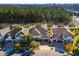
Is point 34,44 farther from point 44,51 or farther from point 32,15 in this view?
point 32,15

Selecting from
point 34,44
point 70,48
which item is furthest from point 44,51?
point 70,48

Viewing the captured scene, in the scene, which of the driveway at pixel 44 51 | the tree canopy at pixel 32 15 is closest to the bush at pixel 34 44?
the driveway at pixel 44 51

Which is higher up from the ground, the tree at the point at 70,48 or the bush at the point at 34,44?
the bush at the point at 34,44

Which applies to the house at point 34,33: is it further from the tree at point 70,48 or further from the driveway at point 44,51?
the tree at point 70,48

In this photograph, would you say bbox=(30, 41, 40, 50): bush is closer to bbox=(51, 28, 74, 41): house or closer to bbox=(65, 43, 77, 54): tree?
bbox=(51, 28, 74, 41): house

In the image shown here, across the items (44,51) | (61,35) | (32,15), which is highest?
(32,15)

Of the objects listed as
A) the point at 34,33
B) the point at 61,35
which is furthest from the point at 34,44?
the point at 61,35

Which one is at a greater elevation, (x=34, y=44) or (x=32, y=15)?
(x=32, y=15)

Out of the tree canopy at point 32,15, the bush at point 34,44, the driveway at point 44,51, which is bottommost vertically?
the driveway at point 44,51

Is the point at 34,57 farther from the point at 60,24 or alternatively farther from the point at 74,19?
the point at 74,19

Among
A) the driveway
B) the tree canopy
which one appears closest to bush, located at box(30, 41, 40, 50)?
the driveway

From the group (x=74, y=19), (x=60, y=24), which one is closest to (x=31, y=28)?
(x=60, y=24)
